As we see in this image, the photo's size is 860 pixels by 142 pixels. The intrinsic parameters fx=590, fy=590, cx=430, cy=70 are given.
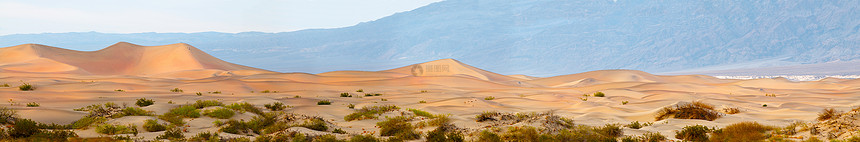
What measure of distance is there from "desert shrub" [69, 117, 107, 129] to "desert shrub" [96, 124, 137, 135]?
953 mm

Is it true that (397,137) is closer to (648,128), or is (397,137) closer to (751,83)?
(648,128)

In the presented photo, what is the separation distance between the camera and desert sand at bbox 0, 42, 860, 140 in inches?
777

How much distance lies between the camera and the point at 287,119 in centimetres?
1728

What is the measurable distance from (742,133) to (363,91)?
3558 centimetres

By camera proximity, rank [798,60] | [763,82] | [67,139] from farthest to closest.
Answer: [798,60], [763,82], [67,139]

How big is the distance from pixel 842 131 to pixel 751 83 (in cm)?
7416

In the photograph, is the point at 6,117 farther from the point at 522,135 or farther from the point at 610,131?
the point at 610,131

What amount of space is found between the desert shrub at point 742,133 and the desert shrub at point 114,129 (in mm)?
13427

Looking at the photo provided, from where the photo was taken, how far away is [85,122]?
1530 centimetres

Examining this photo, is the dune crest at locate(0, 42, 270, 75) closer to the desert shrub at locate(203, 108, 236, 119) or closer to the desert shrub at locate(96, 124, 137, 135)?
Result: the desert shrub at locate(203, 108, 236, 119)

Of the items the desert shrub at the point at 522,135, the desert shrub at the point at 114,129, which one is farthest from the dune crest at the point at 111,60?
the desert shrub at the point at 522,135

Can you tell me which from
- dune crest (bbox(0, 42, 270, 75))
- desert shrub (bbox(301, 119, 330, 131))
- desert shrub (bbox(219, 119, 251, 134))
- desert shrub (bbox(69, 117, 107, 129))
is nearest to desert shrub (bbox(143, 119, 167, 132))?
desert shrub (bbox(69, 117, 107, 129))

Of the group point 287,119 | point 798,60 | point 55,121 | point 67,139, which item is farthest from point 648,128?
point 798,60

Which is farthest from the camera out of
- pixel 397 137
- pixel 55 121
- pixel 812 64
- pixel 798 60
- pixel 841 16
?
pixel 841 16
